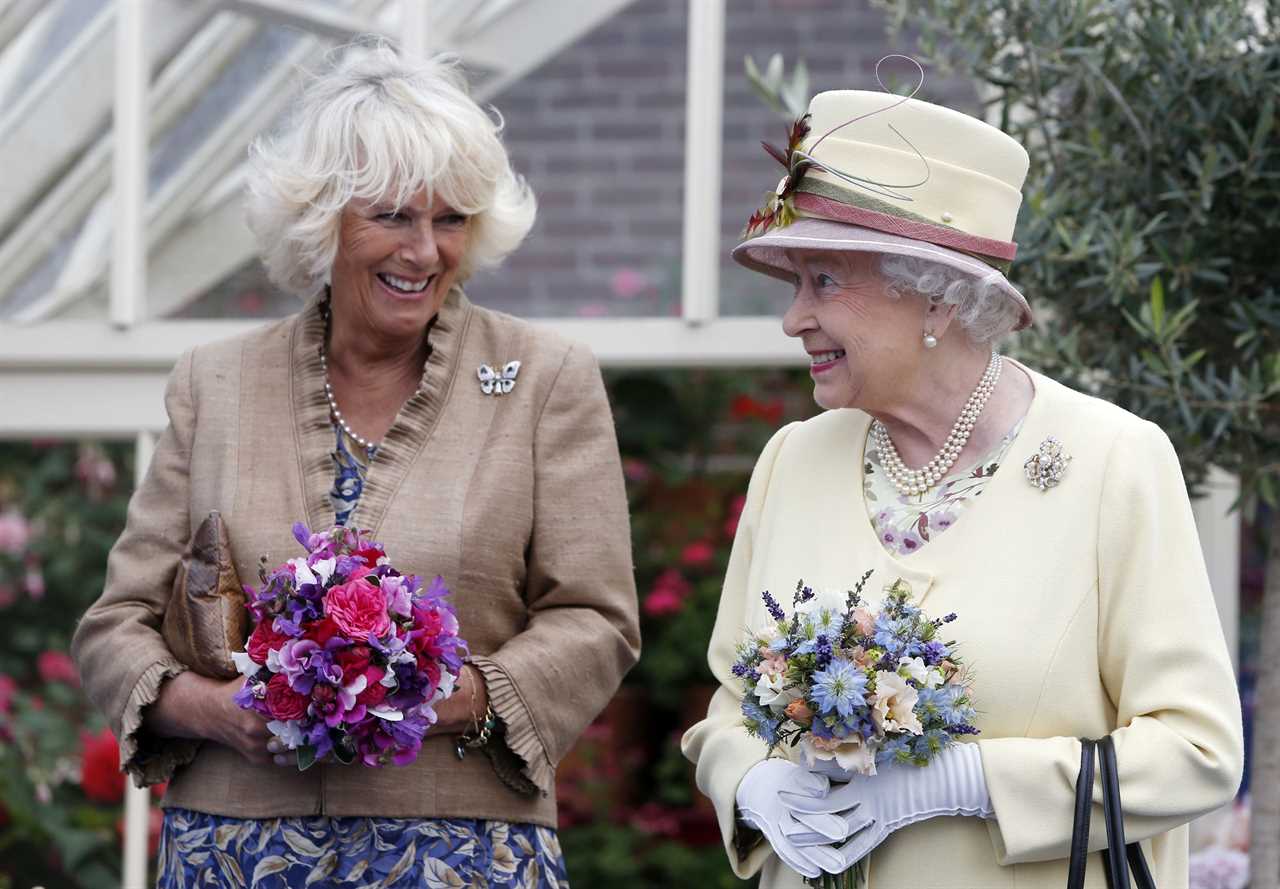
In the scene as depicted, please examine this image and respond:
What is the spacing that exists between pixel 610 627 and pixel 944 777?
769mm

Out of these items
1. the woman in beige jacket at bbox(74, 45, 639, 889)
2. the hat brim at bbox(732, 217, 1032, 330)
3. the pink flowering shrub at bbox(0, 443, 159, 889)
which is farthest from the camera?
the pink flowering shrub at bbox(0, 443, 159, 889)

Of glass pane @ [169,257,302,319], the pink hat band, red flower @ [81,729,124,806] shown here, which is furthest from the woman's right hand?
red flower @ [81,729,124,806]

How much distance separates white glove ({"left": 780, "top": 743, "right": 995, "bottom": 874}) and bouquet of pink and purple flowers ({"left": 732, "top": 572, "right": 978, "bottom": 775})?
4 centimetres

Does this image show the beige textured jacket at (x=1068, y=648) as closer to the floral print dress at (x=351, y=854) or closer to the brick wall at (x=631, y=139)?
the floral print dress at (x=351, y=854)

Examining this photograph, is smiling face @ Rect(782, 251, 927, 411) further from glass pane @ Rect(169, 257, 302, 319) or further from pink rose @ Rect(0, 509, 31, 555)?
pink rose @ Rect(0, 509, 31, 555)

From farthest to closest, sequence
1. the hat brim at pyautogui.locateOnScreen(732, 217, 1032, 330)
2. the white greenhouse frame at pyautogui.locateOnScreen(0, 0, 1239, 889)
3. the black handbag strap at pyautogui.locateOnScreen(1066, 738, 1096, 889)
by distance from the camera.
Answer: the white greenhouse frame at pyautogui.locateOnScreen(0, 0, 1239, 889) → the hat brim at pyautogui.locateOnScreen(732, 217, 1032, 330) → the black handbag strap at pyautogui.locateOnScreen(1066, 738, 1096, 889)

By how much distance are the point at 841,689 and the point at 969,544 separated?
0.40 m

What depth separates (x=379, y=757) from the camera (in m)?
2.70

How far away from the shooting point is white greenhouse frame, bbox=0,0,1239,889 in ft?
15.1

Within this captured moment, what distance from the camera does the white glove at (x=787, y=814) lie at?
2.49 metres

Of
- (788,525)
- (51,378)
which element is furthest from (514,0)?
(788,525)

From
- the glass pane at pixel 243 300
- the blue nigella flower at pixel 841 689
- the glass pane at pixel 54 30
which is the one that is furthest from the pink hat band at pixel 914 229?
the glass pane at pixel 54 30

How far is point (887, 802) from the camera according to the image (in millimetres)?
2469

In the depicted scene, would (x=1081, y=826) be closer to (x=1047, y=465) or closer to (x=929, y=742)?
(x=929, y=742)
